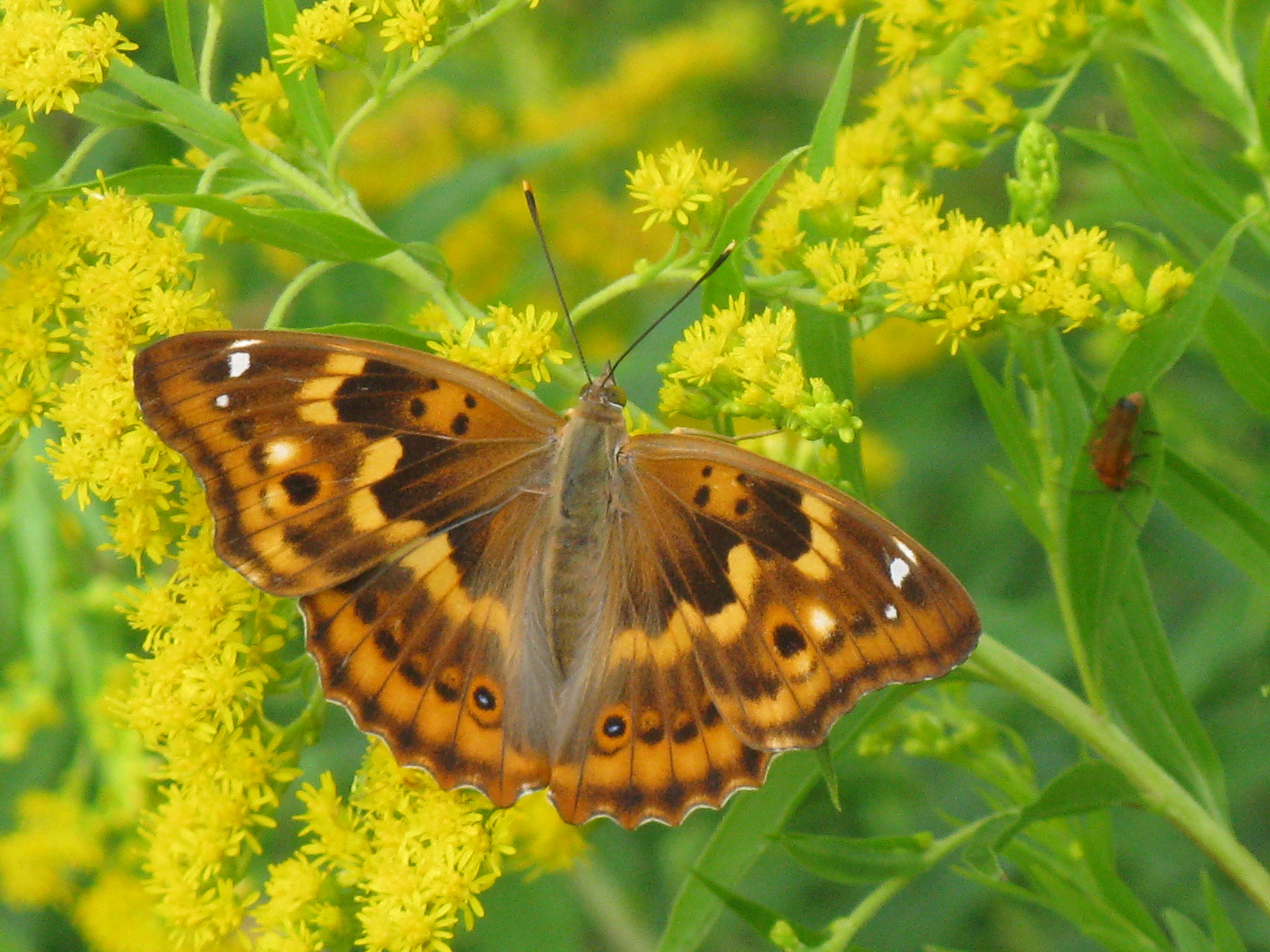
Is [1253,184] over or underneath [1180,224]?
over

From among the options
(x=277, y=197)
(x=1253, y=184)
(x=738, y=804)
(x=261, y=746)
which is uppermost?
(x=1253, y=184)

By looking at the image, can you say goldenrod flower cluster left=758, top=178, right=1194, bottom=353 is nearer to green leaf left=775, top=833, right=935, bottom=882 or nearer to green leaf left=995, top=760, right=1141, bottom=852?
green leaf left=995, top=760, right=1141, bottom=852

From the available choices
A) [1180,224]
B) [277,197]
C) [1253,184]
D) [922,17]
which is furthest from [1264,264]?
[277,197]

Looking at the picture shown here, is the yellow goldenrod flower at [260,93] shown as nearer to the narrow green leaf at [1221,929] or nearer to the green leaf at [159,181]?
the green leaf at [159,181]

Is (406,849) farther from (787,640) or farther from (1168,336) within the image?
(1168,336)

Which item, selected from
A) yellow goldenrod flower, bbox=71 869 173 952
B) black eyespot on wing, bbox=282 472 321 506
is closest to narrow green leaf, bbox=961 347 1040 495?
black eyespot on wing, bbox=282 472 321 506

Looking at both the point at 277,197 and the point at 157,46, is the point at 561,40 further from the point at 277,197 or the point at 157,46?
the point at 277,197

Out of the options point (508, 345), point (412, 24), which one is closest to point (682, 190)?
point (508, 345)
